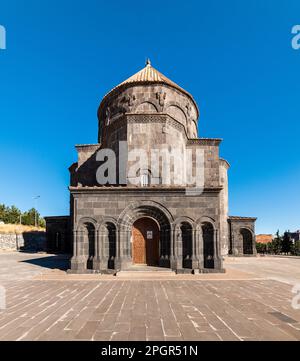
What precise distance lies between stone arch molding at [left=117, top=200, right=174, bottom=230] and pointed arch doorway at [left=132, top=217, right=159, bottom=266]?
377 mm

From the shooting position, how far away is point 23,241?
119ft

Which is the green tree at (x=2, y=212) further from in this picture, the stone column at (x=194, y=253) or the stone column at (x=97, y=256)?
the stone column at (x=194, y=253)

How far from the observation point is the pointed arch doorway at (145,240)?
1282 centimetres

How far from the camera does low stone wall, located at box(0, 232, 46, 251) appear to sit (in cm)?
3385

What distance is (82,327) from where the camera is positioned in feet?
16.4

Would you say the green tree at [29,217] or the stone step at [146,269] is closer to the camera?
the stone step at [146,269]

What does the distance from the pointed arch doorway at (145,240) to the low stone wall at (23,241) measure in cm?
2685

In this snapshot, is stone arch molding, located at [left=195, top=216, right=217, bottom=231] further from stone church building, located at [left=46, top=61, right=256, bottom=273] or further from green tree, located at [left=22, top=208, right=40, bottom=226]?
green tree, located at [left=22, top=208, right=40, bottom=226]

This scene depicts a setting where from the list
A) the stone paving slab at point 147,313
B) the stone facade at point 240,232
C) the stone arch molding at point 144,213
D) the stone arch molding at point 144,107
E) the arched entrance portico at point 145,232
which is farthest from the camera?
the stone facade at point 240,232

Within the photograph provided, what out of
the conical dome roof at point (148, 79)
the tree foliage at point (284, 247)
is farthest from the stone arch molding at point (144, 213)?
the tree foliage at point (284, 247)
